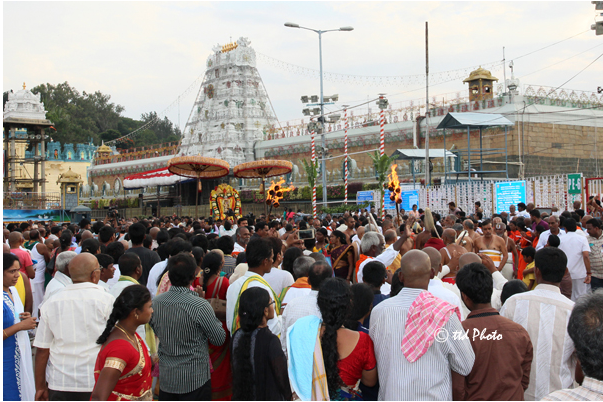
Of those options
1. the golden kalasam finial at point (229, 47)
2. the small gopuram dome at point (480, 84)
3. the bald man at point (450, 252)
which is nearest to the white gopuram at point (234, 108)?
the golden kalasam finial at point (229, 47)

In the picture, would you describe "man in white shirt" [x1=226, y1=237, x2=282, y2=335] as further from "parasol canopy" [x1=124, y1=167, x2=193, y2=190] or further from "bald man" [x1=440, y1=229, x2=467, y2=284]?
"parasol canopy" [x1=124, y1=167, x2=193, y2=190]

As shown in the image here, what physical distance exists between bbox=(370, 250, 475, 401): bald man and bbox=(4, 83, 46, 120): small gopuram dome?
1705 inches

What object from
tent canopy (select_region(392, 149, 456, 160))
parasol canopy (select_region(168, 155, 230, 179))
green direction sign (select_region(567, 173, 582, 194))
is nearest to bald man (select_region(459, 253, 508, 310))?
green direction sign (select_region(567, 173, 582, 194))

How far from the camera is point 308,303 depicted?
4.06 metres

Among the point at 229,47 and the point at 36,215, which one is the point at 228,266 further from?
the point at 229,47

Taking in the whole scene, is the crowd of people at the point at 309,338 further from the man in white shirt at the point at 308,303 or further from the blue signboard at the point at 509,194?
the blue signboard at the point at 509,194

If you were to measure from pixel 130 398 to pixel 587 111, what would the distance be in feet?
99.7

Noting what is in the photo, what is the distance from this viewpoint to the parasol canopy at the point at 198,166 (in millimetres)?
21312

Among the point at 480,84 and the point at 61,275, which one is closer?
the point at 61,275

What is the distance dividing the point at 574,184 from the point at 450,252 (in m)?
9.97

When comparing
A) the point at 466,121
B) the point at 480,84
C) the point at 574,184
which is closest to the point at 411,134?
the point at 480,84

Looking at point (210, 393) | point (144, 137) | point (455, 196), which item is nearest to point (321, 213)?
point (455, 196)

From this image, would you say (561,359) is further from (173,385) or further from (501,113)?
(501,113)

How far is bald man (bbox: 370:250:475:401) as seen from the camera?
10.7ft
